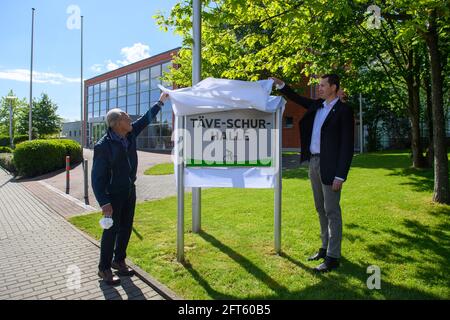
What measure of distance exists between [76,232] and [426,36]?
753cm

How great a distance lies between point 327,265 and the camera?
4.26 m

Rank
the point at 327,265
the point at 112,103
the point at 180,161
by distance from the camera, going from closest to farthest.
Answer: the point at 327,265
the point at 180,161
the point at 112,103

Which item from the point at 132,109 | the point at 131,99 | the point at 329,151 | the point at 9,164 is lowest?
the point at 9,164

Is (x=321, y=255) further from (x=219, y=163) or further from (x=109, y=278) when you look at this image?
(x=109, y=278)

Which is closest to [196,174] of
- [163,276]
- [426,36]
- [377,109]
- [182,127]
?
[182,127]

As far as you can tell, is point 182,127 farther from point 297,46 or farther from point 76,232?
point 297,46

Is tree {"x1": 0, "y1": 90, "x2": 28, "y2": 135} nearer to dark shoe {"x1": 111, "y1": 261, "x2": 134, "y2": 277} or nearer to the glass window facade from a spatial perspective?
the glass window facade

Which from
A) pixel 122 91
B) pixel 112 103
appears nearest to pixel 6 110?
pixel 112 103

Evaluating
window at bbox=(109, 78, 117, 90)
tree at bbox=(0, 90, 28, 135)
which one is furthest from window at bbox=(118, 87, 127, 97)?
tree at bbox=(0, 90, 28, 135)

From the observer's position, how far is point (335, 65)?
12.1m

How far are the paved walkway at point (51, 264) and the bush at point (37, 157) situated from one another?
917 centimetres

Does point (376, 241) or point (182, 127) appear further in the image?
point (376, 241)

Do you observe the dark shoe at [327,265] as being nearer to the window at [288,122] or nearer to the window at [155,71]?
the window at [288,122]

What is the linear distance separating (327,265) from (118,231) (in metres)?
2.41
